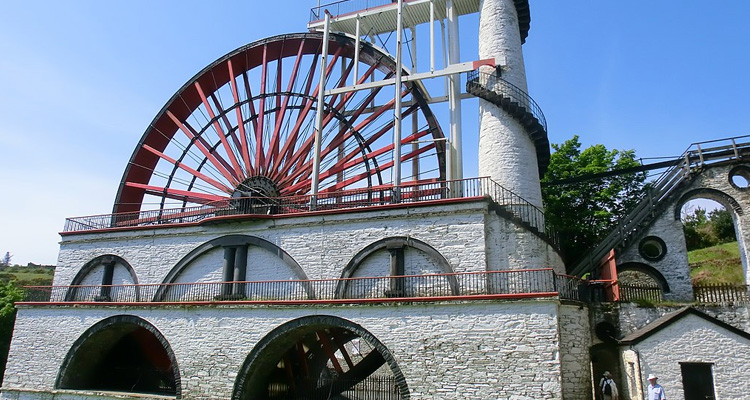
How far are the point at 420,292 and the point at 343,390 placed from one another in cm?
470

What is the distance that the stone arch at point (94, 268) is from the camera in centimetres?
1920

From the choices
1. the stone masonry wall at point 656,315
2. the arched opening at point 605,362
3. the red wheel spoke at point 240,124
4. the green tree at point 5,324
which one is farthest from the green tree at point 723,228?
the green tree at point 5,324

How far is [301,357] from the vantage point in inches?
706

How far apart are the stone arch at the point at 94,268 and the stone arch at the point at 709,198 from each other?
59.1 feet

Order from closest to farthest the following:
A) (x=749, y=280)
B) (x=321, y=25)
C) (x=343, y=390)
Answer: (x=749, y=280), (x=343, y=390), (x=321, y=25)

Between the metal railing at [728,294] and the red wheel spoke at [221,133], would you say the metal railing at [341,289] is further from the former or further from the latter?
the red wheel spoke at [221,133]

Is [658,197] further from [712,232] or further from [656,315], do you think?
[712,232]

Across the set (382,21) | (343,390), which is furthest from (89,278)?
(382,21)

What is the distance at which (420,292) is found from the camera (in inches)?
571

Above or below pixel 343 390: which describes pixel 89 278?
above

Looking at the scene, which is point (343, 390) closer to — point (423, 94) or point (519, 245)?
point (519, 245)

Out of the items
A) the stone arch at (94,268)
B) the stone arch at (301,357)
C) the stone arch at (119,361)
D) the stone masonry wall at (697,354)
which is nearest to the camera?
the stone masonry wall at (697,354)

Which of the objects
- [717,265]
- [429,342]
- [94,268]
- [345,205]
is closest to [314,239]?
[345,205]

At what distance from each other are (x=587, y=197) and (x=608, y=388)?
10.7 meters
